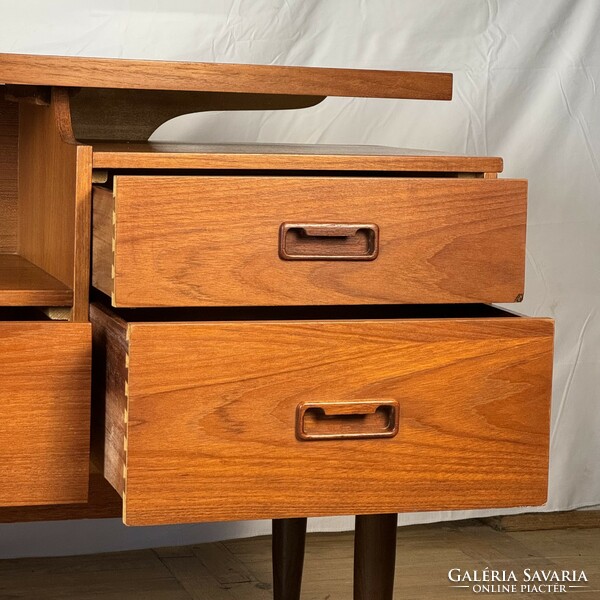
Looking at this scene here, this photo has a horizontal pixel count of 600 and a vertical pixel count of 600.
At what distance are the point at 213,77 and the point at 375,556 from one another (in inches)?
19.4

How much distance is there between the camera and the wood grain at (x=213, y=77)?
0.99 meters

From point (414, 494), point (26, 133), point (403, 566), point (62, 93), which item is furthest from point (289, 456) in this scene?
point (403, 566)

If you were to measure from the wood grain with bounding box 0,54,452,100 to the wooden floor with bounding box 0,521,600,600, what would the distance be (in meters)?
0.80

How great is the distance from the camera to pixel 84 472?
951mm

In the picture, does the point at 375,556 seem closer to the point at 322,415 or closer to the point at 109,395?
the point at 322,415

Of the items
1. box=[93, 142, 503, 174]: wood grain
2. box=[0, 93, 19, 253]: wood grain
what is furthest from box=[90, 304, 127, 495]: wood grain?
box=[0, 93, 19, 253]: wood grain

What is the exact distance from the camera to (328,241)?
0.96 meters

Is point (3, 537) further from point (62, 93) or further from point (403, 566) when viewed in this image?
point (62, 93)

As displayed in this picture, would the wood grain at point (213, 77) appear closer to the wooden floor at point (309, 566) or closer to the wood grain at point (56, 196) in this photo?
the wood grain at point (56, 196)

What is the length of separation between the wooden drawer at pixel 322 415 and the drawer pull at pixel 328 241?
0.07 m

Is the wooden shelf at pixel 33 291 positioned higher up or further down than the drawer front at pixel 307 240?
further down

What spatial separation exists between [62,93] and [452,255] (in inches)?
15.8

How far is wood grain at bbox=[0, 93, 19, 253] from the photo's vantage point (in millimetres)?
1357

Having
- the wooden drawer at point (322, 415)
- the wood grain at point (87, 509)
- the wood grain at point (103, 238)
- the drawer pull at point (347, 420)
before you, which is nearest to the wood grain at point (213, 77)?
the wood grain at point (103, 238)
